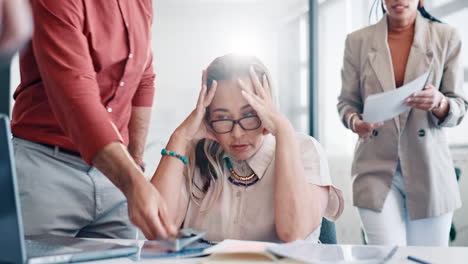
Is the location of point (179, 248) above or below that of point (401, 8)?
below

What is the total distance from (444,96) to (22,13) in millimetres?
1728

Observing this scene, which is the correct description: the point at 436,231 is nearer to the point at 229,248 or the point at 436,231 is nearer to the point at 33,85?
the point at 229,248

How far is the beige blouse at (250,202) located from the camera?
1404 mm

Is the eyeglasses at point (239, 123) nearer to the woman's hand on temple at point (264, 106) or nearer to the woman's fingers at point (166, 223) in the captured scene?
the woman's hand on temple at point (264, 106)

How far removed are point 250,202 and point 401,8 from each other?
3.54 feet

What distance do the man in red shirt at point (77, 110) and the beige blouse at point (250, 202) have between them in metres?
0.23

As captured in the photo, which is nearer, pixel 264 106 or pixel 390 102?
pixel 264 106

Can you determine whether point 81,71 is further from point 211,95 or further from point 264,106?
point 264,106

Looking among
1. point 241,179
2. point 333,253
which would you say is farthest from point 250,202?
point 333,253

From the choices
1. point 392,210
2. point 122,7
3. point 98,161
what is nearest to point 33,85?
point 122,7

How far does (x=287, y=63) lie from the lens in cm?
373

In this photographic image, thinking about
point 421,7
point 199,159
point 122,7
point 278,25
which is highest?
point 278,25

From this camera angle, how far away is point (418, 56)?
6.35ft

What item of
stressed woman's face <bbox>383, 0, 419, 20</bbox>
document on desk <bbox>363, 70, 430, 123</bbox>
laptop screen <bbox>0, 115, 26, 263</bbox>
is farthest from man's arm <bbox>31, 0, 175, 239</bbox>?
stressed woman's face <bbox>383, 0, 419, 20</bbox>
